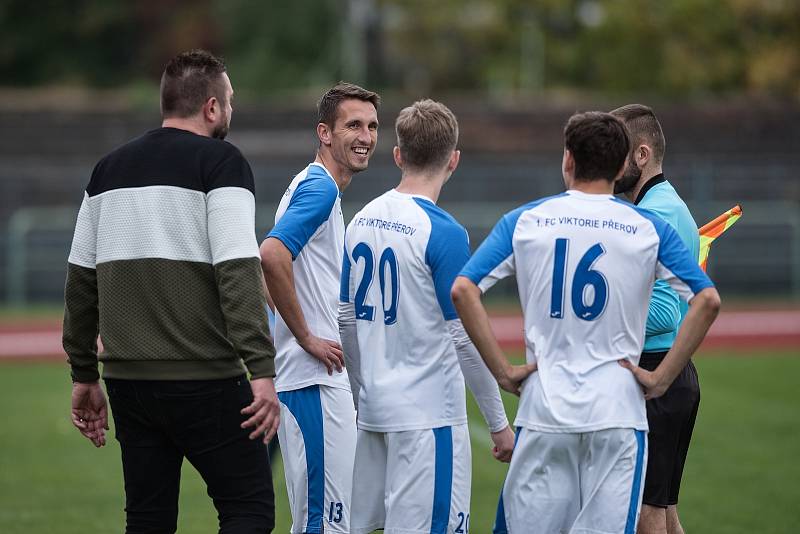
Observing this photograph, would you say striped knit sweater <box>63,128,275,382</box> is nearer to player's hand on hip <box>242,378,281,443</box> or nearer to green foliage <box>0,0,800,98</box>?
player's hand on hip <box>242,378,281,443</box>

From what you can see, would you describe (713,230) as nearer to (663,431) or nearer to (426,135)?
(663,431)

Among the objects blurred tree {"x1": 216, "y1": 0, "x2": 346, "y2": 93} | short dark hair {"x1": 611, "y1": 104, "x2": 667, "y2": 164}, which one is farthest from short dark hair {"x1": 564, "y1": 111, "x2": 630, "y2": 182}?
blurred tree {"x1": 216, "y1": 0, "x2": 346, "y2": 93}

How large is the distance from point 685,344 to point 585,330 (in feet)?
1.34

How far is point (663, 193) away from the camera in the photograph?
16.8ft

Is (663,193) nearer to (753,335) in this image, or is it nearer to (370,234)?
(370,234)

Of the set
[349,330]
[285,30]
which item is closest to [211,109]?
[349,330]

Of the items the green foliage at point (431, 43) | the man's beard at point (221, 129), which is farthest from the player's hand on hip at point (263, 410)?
the green foliage at point (431, 43)

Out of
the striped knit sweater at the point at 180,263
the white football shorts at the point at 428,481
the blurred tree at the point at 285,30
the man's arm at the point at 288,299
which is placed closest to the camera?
the striped knit sweater at the point at 180,263

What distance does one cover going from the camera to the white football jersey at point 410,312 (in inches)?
178

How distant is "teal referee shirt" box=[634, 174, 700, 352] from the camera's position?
502cm

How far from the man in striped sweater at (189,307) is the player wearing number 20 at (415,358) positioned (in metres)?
0.48

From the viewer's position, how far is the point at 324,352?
494cm

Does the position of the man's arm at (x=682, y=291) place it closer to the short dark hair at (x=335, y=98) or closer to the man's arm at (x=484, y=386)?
the man's arm at (x=484, y=386)

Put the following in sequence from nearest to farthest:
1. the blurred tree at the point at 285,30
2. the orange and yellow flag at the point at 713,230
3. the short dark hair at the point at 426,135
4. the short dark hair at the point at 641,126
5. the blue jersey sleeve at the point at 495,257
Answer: the blue jersey sleeve at the point at 495,257
the short dark hair at the point at 426,135
the short dark hair at the point at 641,126
the orange and yellow flag at the point at 713,230
the blurred tree at the point at 285,30
